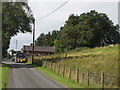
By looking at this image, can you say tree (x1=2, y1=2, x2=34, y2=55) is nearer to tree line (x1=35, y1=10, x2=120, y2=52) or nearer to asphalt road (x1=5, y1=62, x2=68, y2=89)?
asphalt road (x1=5, y1=62, x2=68, y2=89)

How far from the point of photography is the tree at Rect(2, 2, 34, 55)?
5334 centimetres

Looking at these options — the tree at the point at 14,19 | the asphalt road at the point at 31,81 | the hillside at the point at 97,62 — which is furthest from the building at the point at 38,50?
the asphalt road at the point at 31,81

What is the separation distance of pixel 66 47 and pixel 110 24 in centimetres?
1701

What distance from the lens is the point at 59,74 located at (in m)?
33.4

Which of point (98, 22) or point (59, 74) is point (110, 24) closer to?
point (98, 22)

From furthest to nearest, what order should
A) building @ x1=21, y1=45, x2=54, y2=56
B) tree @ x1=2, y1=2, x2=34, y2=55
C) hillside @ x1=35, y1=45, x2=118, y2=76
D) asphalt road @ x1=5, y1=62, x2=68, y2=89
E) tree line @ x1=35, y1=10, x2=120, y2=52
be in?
1. building @ x1=21, y1=45, x2=54, y2=56
2. tree line @ x1=35, y1=10, x2=120, y2=52
3. tree @ x1=2, y1=2, x2=34, y2=55
4. hillside @ x1=35, y1=45, x2=118, y2=76
5. asphalt road @ x1=5, y1=62, x2=68, y2=89

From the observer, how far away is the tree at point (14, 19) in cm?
5334

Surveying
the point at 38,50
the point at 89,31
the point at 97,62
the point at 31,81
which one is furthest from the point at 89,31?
the point at 31,81

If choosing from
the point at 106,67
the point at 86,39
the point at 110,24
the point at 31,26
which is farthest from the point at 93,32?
the point at 106,67

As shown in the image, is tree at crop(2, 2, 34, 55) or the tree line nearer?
tree at crop(2, 2, 34, 55)

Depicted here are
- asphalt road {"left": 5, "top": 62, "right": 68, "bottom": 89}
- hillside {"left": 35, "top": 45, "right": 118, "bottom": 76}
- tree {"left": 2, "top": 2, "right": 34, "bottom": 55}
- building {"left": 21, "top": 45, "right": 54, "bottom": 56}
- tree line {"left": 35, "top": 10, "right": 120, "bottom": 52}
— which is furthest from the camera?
building {"left": 21, "top": 45, "right": 54, "bottom": 56}

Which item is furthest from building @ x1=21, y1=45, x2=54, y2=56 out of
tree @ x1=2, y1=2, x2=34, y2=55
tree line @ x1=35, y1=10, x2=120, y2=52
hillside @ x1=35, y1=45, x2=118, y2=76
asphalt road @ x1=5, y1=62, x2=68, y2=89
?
asphalt road @ x1=5, y1=62, x2=68, y2=89

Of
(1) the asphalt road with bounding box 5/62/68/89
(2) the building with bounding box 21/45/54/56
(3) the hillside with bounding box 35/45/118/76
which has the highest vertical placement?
(2) the building with bounding box 21/45/54/56

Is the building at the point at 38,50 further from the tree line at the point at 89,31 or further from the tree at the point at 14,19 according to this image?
the tree at the point at 14,19
